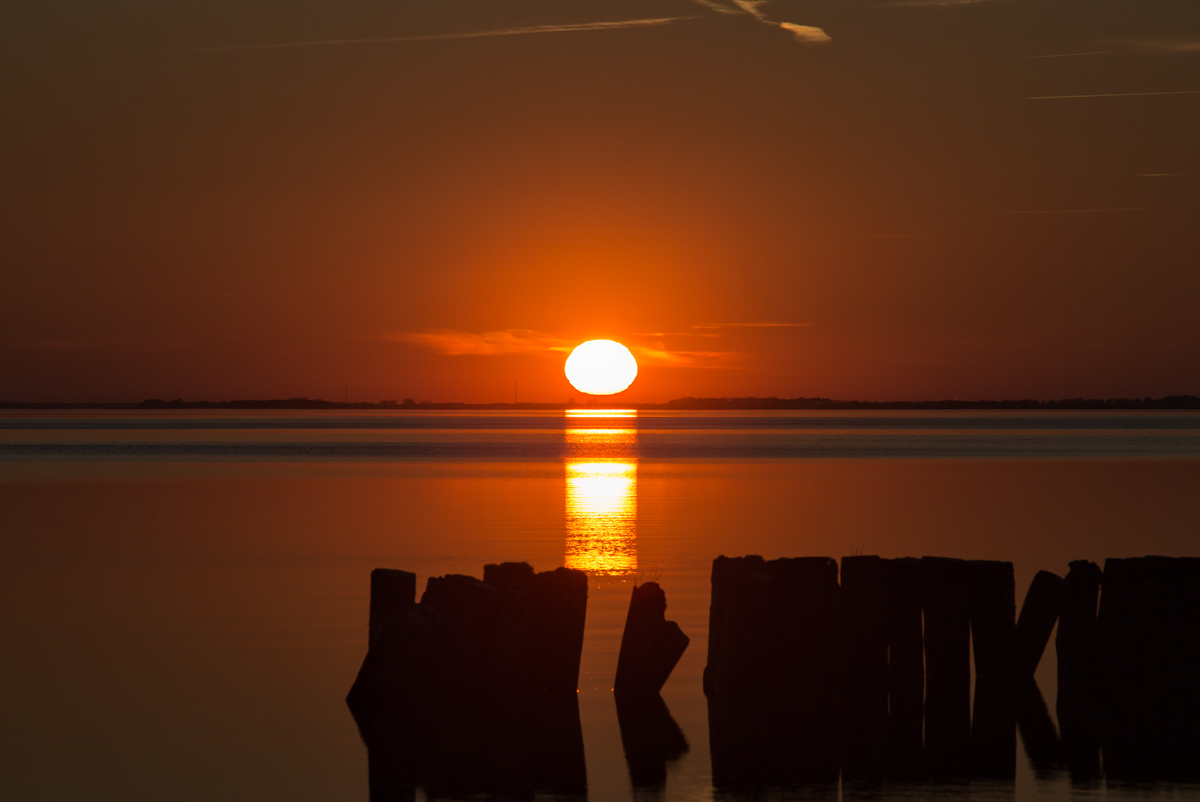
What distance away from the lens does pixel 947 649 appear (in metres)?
9.83

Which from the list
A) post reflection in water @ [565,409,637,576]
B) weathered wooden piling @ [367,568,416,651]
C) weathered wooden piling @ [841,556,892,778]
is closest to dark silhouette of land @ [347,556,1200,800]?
weathered wooden piling @ [841,556,892,778]

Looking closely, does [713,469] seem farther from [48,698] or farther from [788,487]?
[48,698]

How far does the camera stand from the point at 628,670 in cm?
1103

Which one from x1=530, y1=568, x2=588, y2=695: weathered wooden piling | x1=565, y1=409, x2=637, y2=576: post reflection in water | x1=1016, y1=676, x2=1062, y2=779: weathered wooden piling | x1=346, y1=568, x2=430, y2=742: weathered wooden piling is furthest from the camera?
x1=565, y1=409, x2=637, y2=576: post reflection in water

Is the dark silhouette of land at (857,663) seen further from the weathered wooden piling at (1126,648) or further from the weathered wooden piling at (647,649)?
the weathered wooden piling at (647,649)

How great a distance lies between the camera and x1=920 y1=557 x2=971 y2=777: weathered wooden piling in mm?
9797

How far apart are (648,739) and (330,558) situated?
11.9 m

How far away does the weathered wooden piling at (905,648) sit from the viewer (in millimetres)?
9867

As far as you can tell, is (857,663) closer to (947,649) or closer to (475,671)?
(947,649)

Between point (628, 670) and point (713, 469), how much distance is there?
1536 inches

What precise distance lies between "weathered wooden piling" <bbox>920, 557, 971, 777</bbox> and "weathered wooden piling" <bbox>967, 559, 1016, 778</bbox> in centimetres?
9

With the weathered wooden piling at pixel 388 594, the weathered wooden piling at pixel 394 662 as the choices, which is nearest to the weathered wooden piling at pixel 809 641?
the weathered wooden piling at pixel 394 662

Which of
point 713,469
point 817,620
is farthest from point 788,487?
point 817,620

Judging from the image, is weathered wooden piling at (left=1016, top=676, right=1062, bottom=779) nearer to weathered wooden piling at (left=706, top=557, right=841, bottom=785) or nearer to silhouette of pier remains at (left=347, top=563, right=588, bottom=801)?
weathered wooden piling at (left=706, top=557, right=841, bottom=785)
